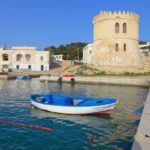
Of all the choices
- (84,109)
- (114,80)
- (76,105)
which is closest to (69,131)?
(84,109)

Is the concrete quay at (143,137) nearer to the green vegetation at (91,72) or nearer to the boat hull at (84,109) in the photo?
the boat hull at (84,109)

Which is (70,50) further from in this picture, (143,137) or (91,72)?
(143,137)

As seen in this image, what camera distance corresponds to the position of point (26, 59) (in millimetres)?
58406

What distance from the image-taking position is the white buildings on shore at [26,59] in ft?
188

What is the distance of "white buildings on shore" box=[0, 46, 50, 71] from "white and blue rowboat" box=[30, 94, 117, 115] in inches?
1527

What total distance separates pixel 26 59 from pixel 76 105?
140ft

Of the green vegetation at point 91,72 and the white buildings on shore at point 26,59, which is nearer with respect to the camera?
the green vegetation at point 91,72

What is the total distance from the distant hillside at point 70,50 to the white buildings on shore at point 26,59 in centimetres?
2061

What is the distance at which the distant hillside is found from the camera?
78494 millimetres

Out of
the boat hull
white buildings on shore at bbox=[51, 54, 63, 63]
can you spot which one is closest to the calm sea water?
the boat hull

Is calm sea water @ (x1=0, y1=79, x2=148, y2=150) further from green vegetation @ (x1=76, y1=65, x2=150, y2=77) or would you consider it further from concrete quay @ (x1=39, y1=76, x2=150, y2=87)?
green vegetation @ (x1=76, y1=65, x2=150, y2=77)

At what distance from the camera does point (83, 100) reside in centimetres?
1802

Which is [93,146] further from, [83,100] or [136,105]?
[136,105]

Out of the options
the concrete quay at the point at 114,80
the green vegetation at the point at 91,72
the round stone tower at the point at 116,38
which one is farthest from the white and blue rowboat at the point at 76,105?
the round stone tower at the point at 116,38
